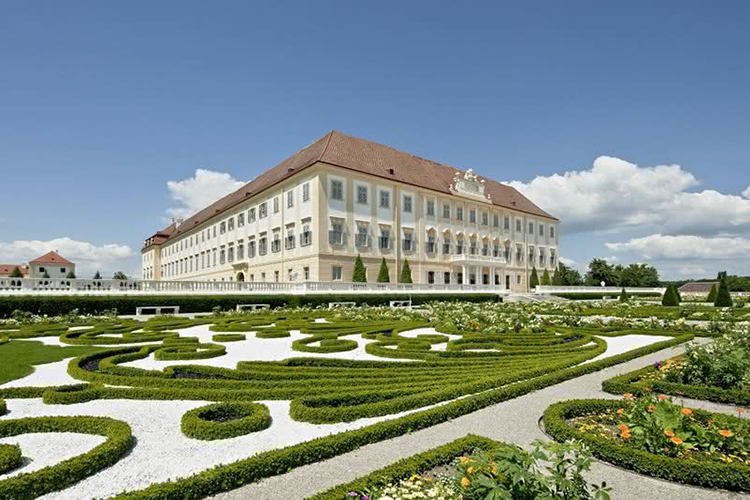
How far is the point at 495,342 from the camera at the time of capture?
1038 centimetres

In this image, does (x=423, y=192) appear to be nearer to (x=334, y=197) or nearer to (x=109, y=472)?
(x=334, y=197)

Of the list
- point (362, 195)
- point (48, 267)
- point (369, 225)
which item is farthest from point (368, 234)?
point (48, 267)

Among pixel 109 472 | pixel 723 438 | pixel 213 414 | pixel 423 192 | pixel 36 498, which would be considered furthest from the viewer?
pixel 423 192

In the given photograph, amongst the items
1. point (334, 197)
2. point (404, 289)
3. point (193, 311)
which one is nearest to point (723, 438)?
point (193, 311)

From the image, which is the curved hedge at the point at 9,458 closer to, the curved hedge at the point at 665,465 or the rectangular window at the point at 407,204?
the curved hedge at the point at 665,465

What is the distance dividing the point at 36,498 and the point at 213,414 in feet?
6.66

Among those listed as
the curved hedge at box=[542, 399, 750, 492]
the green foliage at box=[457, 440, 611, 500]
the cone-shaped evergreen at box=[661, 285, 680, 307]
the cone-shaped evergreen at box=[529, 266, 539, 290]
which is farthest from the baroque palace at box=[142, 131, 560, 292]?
the green foliage at box=[457, 440, 611, 500]

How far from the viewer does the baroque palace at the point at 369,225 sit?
111ft

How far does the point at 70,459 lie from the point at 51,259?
109 metres

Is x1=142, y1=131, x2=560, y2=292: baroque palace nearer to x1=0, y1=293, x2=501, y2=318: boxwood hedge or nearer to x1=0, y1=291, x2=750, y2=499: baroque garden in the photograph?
x1=0, y1=293, x2=501, y2=318: boxwood hedge

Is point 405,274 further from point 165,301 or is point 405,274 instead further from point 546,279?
point 546,279

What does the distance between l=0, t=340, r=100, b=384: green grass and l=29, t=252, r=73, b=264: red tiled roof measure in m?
98.7

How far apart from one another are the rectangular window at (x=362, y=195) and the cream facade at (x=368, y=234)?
0.08m

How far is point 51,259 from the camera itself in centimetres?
9075
